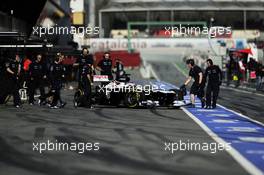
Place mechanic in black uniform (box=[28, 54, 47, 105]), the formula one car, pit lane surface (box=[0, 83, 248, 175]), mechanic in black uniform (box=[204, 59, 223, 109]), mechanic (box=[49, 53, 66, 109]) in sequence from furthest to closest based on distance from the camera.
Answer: mechanic in black uniform (box=[28, 54, 47, 105])
mechanic (box=[49, 53, 66, 109])
mechanic in black uniform (box=[204, 59, 223, 109])
the formula one car
pit lane surface (box=[0, 83, 248, 175])

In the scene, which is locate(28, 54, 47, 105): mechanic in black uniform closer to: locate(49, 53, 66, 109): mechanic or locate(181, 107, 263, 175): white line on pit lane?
locate(49, 53, 66, 109): mechanic

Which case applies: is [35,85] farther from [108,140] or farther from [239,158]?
[239,158]

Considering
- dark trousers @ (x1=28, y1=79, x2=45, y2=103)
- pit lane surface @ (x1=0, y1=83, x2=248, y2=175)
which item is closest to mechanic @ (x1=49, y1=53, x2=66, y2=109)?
pit lane surface @ (x1=0, y1=83, x2=248, y2=175)

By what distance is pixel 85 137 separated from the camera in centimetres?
1064

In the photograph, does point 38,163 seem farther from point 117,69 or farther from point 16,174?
point 117,69

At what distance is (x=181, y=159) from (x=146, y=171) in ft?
3.61

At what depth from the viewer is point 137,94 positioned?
16.6m

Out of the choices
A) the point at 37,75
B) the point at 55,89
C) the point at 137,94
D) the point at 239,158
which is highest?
the point at 37,75

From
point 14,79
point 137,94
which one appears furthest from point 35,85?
point 137,94

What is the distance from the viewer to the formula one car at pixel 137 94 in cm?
1641

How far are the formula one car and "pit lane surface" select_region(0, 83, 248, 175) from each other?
414 mm

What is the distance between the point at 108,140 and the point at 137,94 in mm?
6356

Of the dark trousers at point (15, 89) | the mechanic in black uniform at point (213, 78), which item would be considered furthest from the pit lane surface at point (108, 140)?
the mechanic in black uniform at point (213, 78)

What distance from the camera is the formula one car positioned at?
1641 cm
